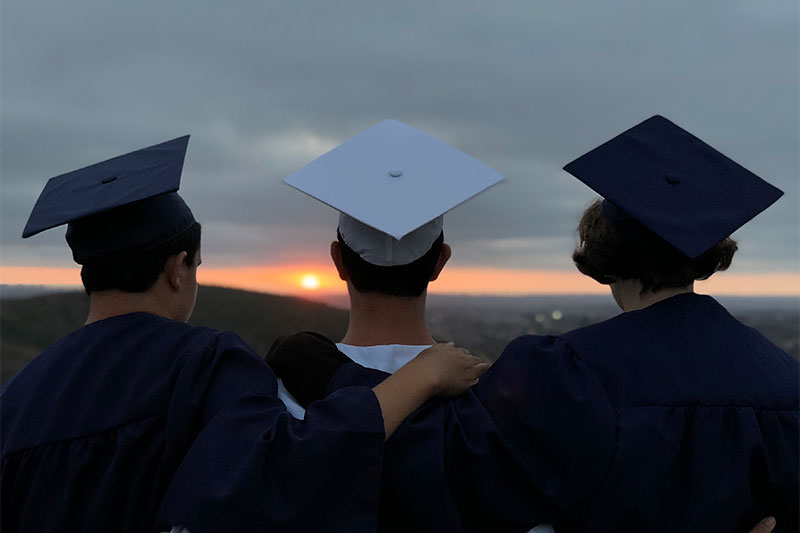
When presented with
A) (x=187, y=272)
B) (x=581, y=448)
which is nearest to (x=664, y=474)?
(x=581, y=448)

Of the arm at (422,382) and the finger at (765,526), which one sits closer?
the arm at (422,382)

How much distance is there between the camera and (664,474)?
88.5 inches

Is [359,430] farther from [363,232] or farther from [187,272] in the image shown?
[187,272]

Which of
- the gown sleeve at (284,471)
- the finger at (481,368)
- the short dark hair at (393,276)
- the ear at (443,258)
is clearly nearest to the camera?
the gown sleeve at (284,471)

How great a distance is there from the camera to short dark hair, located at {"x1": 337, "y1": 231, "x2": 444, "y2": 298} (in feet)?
8.04

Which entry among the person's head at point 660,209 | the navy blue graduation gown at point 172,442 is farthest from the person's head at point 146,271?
the person's head at point 660,209

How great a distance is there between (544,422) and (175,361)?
119cm

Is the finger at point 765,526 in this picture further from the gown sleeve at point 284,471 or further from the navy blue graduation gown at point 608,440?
the gown sleeve at point 284,471

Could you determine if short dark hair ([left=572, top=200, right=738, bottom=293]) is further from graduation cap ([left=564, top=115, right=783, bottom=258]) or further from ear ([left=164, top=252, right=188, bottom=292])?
ear ([left=164, top=252, right=188, bottom=292])

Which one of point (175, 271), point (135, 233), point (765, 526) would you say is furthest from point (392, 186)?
point (765, 526)

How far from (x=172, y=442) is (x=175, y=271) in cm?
66

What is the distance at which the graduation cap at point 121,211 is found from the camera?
2.63 metres

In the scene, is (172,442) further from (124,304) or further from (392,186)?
(392,186)

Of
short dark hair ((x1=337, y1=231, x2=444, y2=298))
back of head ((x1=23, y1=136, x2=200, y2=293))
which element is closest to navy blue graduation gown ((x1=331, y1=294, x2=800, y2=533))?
short dark hair ((x1=337, y1=231, x2=444, y2=298))
